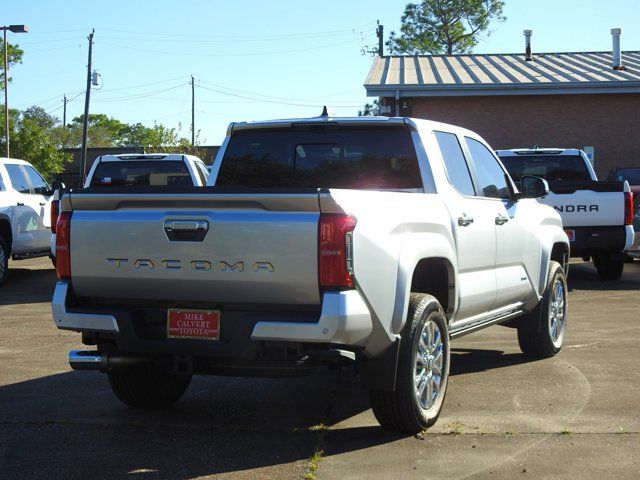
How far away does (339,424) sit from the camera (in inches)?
247

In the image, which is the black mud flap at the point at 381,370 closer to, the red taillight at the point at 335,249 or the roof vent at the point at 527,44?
the red taillight at the point at 335,249

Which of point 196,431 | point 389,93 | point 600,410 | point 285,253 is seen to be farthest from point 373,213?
point 389,93

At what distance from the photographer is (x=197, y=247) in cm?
543

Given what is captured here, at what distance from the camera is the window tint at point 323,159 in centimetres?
681

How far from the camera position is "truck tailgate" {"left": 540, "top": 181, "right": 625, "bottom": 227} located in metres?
14.1

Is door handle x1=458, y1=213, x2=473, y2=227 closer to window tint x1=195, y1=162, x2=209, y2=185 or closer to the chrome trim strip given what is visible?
the chrome trim strip

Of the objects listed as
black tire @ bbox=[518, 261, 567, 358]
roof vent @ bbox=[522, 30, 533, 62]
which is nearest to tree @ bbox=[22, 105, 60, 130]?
roof vent @ bbox=[522, 30, 533, 62]

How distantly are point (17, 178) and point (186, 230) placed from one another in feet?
36.8

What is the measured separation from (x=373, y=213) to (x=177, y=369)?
1459 mm

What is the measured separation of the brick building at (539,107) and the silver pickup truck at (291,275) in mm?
18835

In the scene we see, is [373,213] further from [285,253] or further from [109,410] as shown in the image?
[109,410]

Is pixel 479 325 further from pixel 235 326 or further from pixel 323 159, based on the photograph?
pixel 235 326

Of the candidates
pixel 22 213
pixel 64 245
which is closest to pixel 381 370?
pixel 64 245

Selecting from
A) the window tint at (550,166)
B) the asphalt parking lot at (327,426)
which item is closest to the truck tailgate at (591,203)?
the window tint at (550,166)
